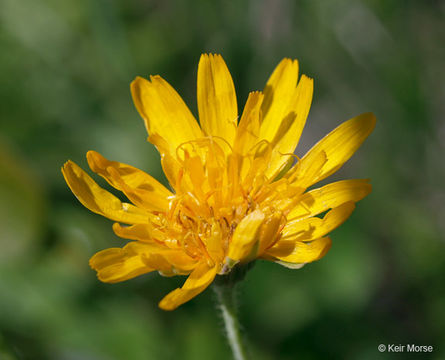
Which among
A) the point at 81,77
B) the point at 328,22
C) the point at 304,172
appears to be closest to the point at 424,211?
the point at 328,22

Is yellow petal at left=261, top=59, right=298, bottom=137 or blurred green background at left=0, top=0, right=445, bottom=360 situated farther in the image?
blurred green background at left=0, top=0, right=445, bottom=360

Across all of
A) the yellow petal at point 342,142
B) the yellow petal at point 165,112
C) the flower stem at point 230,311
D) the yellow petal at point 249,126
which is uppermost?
the yellow petal at point 165,112

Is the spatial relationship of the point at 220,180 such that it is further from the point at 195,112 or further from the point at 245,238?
the point at 195,112

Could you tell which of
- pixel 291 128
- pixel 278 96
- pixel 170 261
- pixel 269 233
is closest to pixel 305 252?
pixel 269 233

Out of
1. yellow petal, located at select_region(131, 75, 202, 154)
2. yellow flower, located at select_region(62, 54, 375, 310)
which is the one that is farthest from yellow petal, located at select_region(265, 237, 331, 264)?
yellow petal, located at select_region(131, 75, 202, 154)

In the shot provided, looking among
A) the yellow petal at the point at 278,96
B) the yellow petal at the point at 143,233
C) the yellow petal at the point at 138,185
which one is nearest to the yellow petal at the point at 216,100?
the yellow petal at the point at 278,96

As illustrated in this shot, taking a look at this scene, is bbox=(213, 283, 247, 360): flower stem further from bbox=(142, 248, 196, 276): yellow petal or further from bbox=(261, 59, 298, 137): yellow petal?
bbox=(261, 59, 298, 137): yellow petal

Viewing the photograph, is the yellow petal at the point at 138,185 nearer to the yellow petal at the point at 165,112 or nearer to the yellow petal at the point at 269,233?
the yellow petal at the point at 165,112
